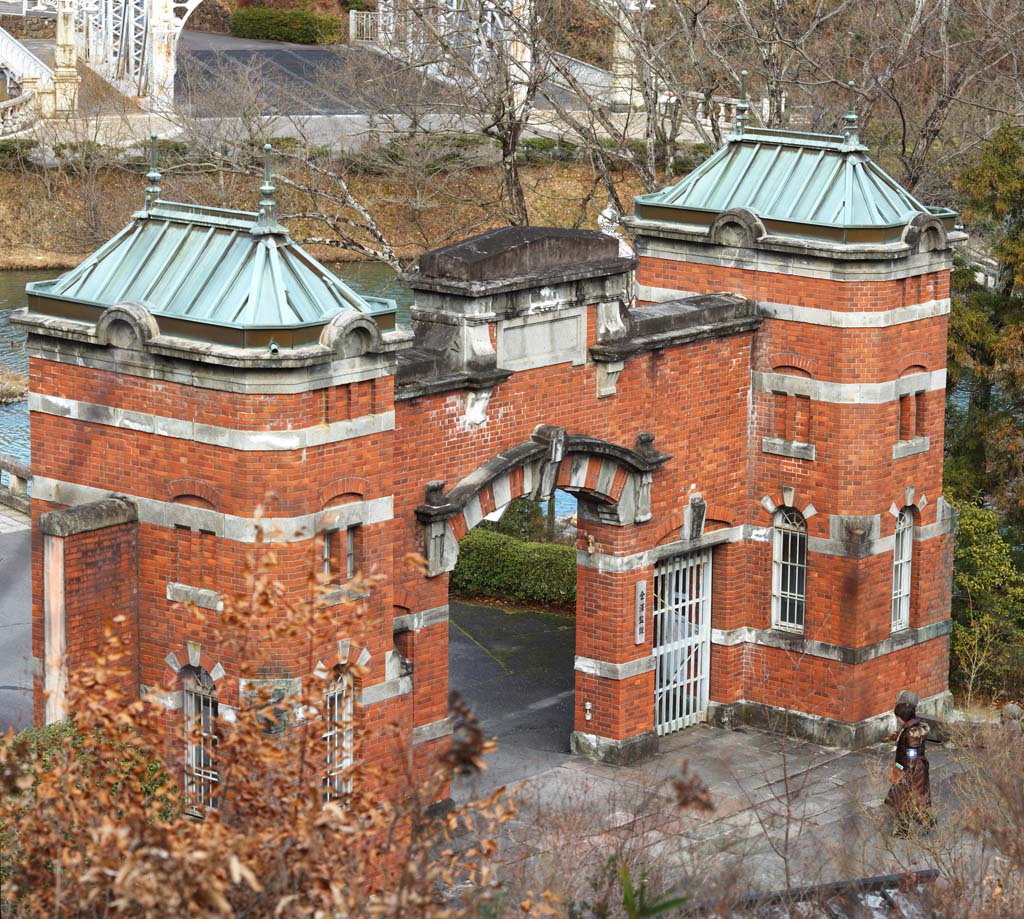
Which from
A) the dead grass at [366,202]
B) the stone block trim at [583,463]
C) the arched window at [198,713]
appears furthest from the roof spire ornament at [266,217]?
the dead grass at [366,202]

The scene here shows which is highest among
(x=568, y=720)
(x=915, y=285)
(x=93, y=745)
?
(x=915, y=285)

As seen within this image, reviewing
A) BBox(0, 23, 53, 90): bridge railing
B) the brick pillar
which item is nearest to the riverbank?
BBox(0, 23, 53, 90): bridge railing

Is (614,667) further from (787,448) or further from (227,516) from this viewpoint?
(227,516)

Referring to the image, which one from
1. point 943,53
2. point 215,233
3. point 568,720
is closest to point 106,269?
point 215,233

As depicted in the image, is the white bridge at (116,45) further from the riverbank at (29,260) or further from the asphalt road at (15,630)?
the asphalt road at (15,630)

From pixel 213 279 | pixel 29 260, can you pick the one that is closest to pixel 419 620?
pixel 213 279

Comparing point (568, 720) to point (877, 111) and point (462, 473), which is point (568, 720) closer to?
point (462, 473)

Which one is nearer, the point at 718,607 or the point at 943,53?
the point at 718,607
